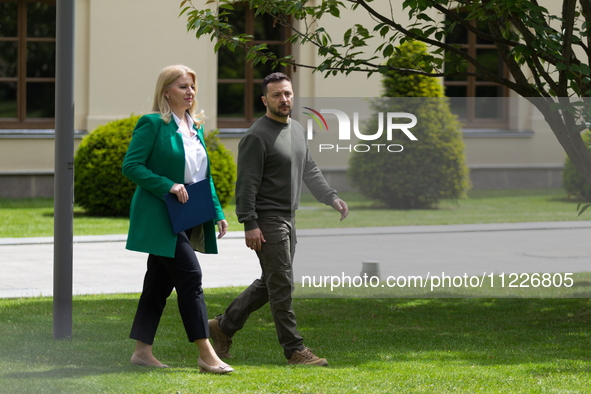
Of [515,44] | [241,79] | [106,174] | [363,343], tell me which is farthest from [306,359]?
[241,79]

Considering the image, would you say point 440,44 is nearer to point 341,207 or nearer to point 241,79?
point 341,207

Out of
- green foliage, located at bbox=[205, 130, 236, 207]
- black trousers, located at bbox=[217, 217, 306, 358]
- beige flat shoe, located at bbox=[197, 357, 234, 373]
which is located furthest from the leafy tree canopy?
green foliage, located at bbox=[205, 130, 236, 207]

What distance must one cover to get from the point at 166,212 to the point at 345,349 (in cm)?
174

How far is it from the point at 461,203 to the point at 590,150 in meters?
1.10

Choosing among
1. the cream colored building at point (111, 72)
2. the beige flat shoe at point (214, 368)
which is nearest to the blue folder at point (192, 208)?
the beige flat shoe at point (214, 368)

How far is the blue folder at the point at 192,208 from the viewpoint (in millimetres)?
5086

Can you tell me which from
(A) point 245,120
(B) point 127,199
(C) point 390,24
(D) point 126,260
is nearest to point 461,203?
(C) point 390,24

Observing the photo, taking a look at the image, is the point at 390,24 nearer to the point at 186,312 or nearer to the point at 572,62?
the point at 572,62

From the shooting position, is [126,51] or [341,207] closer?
[341,207]

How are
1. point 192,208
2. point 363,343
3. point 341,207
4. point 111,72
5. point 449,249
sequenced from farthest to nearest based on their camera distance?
point 111,72, point 449,249, point 363,343, point 341,207, point 192,208

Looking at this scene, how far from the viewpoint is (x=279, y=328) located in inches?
212

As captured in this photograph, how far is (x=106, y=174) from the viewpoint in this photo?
52.4 feet

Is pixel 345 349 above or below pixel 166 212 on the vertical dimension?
below

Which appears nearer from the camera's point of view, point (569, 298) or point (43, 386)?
point (43, 386)
